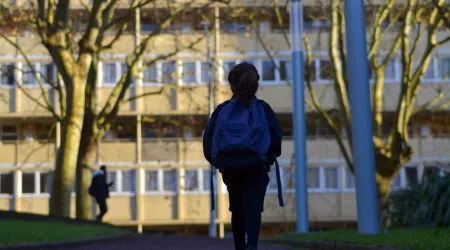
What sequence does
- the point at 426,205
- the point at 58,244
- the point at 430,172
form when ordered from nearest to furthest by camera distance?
1. the point at 58,244
2. the point at 426,205
3. the point at 430,172

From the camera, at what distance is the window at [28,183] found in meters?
57.7

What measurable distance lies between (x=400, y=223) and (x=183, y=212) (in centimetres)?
3423

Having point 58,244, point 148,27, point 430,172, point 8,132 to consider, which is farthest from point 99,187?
point 148,27

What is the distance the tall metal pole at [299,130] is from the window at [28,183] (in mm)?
36123

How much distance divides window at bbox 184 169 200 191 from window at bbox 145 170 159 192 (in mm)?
1601

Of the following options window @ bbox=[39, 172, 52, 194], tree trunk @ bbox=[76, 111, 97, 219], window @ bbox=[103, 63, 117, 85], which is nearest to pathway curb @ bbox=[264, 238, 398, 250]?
tree trunk @ bbox=[76, 111, 97, 219]

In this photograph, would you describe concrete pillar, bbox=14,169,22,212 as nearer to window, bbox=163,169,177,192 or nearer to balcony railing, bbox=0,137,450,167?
balcony railing, bbox=0,137,450,167

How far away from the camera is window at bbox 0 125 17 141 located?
58812mm

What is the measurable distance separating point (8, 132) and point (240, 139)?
51361 millimetres

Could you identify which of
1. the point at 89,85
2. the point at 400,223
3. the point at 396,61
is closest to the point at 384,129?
the point at 396,61

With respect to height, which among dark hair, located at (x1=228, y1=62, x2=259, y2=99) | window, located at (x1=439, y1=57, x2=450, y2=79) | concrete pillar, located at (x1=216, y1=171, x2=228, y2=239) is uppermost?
window, located at (x1=439, y1=57, x2=450, y2=79)

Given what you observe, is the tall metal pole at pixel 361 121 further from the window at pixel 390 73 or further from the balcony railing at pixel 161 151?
the window at pixel 390 73

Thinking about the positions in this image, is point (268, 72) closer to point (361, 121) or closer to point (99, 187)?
point (99, 187)

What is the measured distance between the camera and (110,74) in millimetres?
58344
